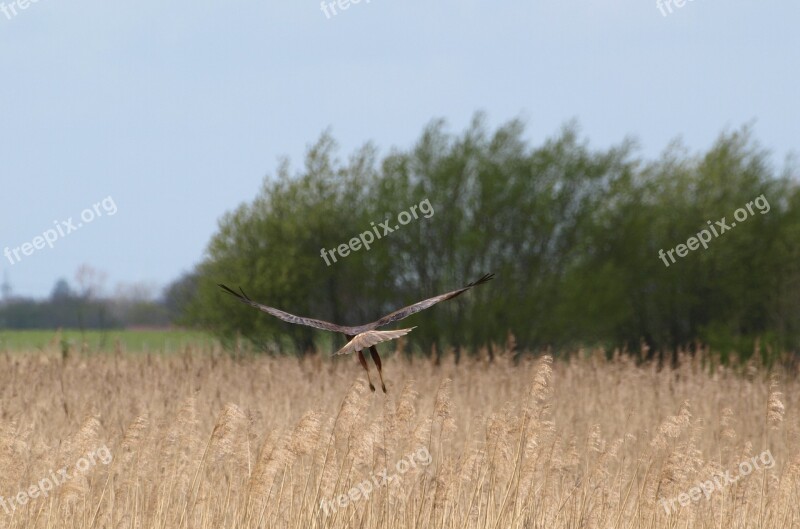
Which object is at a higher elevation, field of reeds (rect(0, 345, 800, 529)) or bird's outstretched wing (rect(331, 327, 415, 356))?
bird's outstretched wing (rect(331, 327, 415, 356))

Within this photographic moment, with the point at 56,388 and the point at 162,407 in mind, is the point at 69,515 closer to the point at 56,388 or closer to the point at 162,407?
the point at 162,407

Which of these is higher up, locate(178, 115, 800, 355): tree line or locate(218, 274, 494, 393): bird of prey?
locate(178, 115, 800, 355): tree line

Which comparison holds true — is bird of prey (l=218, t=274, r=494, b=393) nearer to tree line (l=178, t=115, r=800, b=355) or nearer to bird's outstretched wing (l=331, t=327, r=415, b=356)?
bird's outstretched wing (l=331, t=327, r=415, b=356)

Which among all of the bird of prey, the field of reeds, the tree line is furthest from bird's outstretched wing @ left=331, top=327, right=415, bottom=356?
the tree line

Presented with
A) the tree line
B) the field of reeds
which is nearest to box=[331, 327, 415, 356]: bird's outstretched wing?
the field of reeds

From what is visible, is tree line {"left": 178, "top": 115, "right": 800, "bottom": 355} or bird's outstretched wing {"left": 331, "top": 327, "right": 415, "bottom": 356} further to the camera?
tree line {"left": 178, "top": 115, "right": 800, "bottom": 355}

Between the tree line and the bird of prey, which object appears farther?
the tree line

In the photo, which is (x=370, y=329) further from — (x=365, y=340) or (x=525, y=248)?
(x=525, y=248)

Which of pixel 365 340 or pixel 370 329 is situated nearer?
pixel 365 340

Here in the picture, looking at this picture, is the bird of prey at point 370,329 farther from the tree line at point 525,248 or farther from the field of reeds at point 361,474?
the tree line at point 525,248

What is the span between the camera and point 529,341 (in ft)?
70.0

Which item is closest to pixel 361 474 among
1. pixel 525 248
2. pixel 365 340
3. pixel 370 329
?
pixel 370 329

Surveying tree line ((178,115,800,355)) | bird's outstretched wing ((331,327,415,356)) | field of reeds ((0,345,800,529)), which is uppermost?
tree line ((178,115,800,355))

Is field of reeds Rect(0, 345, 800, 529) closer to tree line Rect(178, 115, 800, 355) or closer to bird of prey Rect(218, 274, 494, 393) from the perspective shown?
bird of prey Rect(218, 274, 494, 393)
